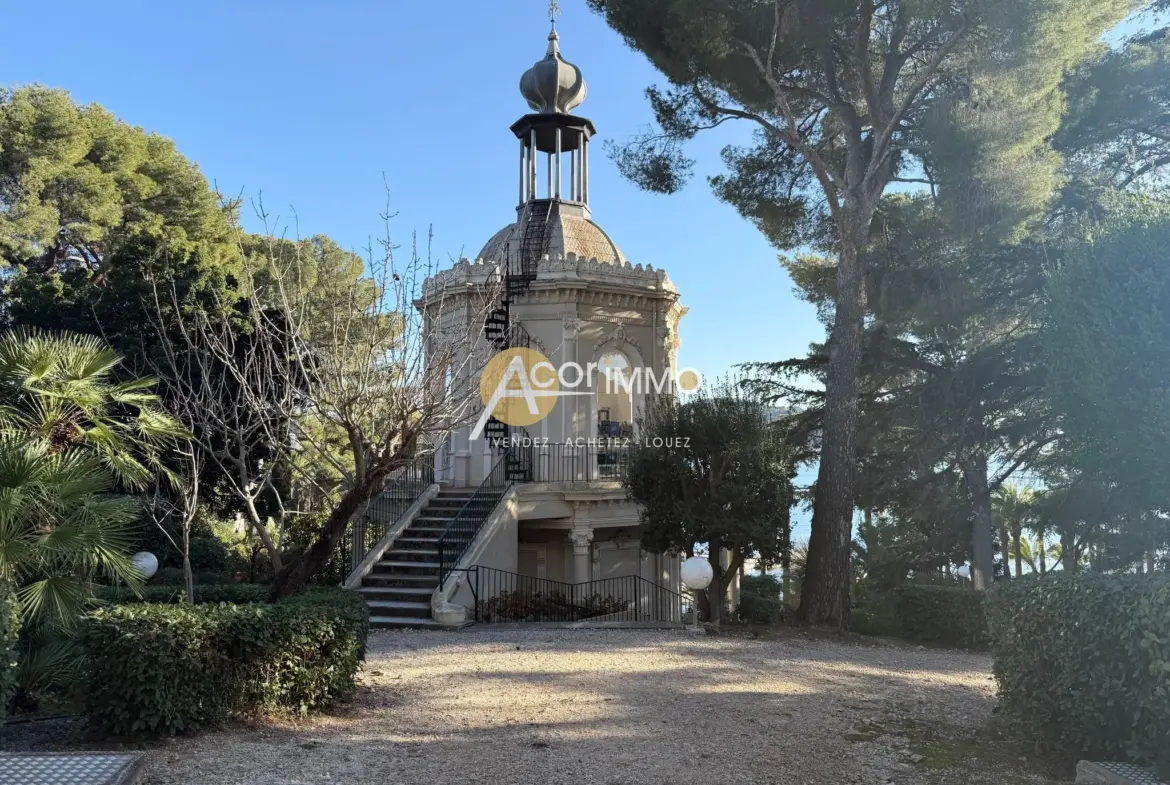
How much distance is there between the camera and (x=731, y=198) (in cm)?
1745

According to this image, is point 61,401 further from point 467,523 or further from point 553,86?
point 553,86

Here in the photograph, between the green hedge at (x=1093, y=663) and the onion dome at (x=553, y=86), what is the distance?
16.5 meters

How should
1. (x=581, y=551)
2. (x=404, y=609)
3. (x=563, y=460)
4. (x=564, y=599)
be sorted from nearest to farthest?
(x=404, y=609) < (x=564, y=599) < (x=581, y=551) < (x=563, y=460)

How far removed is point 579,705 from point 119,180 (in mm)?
22988

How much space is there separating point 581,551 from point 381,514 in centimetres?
418

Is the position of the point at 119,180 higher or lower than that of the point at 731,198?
higher

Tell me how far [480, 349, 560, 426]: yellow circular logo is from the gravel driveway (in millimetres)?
7584

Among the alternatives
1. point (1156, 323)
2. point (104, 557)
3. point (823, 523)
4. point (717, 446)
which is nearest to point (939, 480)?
point (823, 523)

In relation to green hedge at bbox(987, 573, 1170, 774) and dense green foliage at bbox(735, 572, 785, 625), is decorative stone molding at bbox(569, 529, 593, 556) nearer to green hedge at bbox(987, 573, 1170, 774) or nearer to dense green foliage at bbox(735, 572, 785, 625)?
dense green foliage at bbox(735, 572, 785, 625)

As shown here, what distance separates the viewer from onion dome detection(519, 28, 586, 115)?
19391 millimetres

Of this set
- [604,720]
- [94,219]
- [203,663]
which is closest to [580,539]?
[604,720]

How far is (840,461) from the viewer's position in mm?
12883

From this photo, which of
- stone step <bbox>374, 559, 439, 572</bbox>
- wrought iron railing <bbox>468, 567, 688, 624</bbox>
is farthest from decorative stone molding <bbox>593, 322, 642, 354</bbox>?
stone step <bbox>374, 559, 439, 572</bbox>

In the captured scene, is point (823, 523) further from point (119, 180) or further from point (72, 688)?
point (119, 180)
